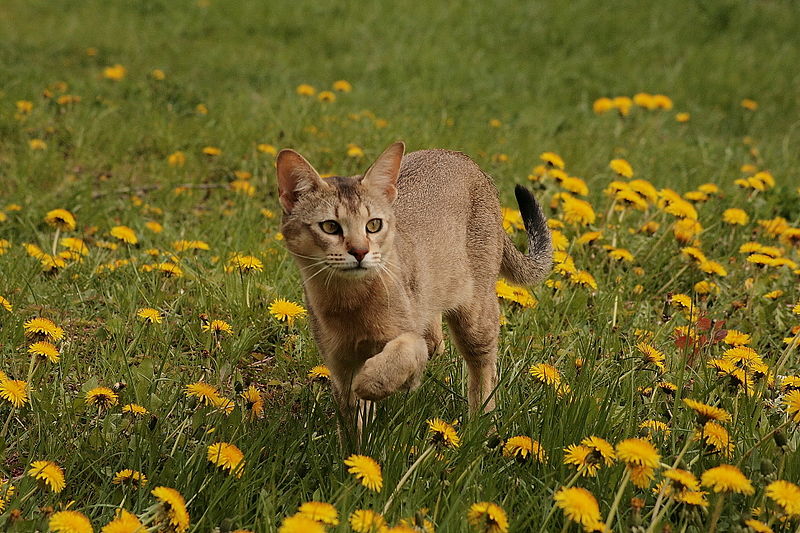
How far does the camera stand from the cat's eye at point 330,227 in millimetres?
3125

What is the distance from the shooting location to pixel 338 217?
10.2ft

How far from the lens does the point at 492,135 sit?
7.30 m

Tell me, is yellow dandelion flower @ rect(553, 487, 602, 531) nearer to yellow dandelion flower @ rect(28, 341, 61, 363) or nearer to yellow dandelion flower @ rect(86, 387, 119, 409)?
yellow dandelion flower @ rect(86, 387, 119, 409)

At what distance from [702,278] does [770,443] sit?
196cm

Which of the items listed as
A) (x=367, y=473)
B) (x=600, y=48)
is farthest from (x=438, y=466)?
(x=600, y=48)

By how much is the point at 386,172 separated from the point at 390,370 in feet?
2.86

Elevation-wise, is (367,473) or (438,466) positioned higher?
(367,473)

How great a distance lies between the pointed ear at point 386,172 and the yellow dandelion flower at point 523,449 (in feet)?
3.39

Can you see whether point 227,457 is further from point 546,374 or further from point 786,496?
point 786,496

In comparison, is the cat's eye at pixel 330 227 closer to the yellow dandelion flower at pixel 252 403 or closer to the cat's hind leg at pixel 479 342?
the yellow dandelion flower at pixel 252 403

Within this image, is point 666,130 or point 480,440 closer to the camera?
point 480,440

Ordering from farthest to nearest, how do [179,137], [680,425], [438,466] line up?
[179,137] < [680,425] < [438,466]

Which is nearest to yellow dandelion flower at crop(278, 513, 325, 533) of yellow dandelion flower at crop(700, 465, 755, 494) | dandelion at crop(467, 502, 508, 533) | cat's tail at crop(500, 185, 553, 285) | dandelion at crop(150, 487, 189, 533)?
dandelion at crop(150, 487, 189, 533)

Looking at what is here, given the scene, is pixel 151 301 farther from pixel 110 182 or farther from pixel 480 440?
pixel 110 182
